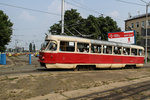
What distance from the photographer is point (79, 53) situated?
1161 cm

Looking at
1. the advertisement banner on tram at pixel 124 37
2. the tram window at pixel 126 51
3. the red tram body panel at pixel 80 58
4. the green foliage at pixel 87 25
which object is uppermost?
the green foliage at pixel 87 25

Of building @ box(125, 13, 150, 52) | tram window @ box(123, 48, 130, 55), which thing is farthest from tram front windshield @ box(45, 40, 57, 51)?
building @ box(125, 13, 150, 52)

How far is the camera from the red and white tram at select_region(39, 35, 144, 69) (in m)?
10.7

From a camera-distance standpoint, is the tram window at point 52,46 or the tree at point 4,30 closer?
the tram window at point 52,46

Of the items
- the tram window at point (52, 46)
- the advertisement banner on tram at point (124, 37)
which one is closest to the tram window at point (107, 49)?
the tram window at point (52, 46)

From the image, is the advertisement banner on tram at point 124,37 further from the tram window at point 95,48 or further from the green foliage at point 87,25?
the tram window at point 95,48

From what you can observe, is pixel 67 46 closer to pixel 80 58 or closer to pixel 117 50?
pixel 80 58

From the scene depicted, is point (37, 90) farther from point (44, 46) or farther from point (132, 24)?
point (132, 24)

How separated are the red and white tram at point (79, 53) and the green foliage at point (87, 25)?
1976 centimetres

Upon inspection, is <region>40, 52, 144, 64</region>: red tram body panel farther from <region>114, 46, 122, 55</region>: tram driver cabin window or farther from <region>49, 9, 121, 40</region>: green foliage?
<region>49, 9, 121, 40</region>: green foliage

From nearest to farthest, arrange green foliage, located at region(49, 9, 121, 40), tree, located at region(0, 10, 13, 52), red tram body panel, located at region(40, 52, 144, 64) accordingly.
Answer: red tram body panel, located at region(40, 52, 144, 64) → tree, located at region(0, 10, 13, 52) → green foliage, located at region(49, 9, 121, 40)

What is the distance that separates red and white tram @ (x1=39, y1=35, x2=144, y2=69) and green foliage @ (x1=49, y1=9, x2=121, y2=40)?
19762 mm

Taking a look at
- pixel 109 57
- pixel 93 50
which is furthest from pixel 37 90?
pixel 109 57

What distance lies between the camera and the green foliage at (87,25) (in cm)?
3444
